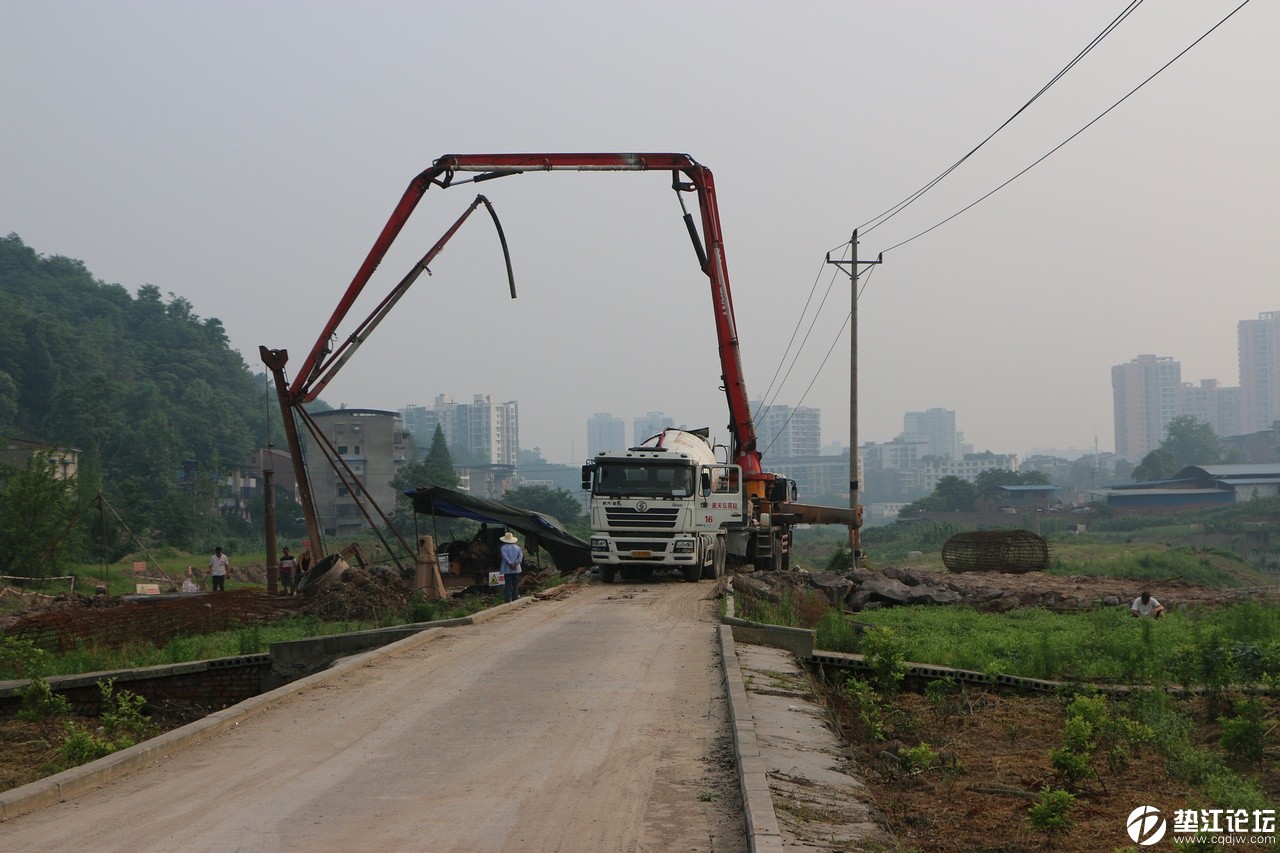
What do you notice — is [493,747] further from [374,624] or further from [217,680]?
[374,624]

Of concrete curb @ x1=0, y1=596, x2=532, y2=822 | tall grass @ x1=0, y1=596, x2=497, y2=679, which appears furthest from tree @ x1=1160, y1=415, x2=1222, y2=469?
concrete curb @ x1=0, y1=596, x2=532, y2=822

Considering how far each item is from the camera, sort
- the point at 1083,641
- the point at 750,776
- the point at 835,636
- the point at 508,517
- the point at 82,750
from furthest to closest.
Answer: the point at 508,517 → the point at 1083,641 → the point at 835,636 → the point at 82,750 → the point at 750,776

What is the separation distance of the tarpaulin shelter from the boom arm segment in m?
3.89

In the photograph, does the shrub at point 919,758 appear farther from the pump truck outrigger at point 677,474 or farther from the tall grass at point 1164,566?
the tall grass at point 1164,566

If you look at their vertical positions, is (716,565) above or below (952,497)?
below

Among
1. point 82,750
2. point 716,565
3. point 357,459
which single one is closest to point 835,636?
point 82,750

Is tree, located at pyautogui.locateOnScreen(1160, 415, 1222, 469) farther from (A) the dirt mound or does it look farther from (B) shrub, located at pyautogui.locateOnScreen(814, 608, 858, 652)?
(B) shrub, located at pyautogui.locateOnScreen(814, 608, 858, 652)

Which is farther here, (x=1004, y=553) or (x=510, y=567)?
(x=1004, y=553)

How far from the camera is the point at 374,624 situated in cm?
2145

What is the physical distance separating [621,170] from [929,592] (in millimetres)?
13518

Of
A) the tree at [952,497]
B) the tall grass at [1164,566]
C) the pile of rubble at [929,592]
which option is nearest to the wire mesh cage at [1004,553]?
the tall grass at [1164,566]

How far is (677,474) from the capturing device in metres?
26.9

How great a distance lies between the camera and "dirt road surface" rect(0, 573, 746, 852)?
6988 millimetres

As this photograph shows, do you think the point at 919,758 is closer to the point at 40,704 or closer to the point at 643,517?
the point at 40,704
